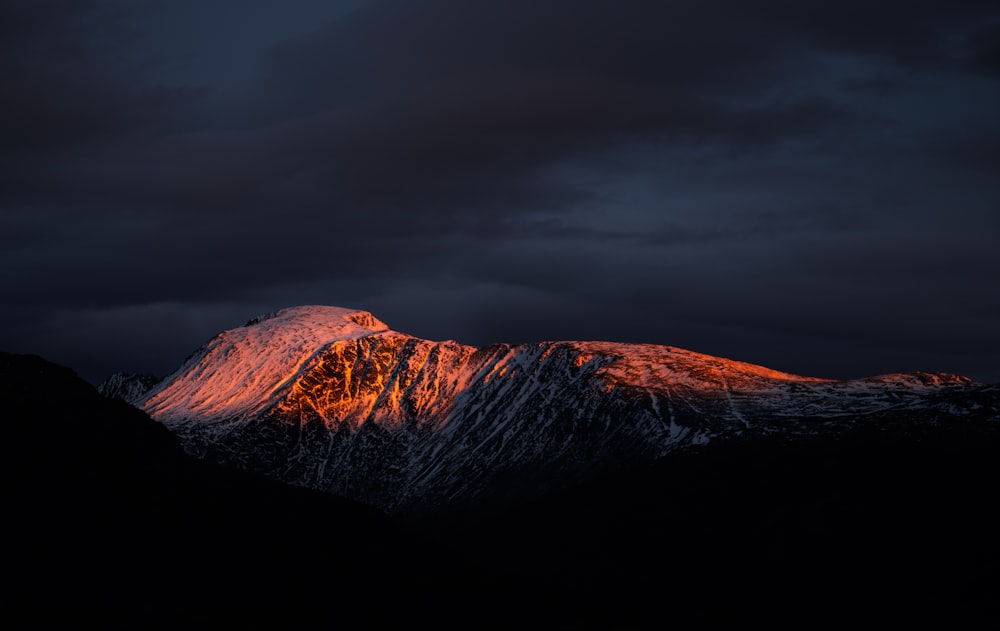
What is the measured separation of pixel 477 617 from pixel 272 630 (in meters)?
32.8

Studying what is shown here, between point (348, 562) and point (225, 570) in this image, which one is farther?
point (348, 562)

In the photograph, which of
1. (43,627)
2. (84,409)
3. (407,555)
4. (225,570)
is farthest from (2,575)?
(407,555)

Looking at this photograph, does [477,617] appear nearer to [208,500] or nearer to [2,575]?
[208,500]

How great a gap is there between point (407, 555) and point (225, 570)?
101 feet

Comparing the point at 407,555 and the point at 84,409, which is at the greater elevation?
the point at 84,409

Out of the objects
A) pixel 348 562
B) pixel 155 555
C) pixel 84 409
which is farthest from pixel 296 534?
pixel 84 409

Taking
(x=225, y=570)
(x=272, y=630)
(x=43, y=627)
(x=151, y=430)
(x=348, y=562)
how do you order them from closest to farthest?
(x=43, y=627), (x=272, y=630), (x=225, y=570), (x=348, y=562), (x=151, y=430)

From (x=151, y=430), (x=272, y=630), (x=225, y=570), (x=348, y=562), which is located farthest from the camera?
(x=151, y=430)

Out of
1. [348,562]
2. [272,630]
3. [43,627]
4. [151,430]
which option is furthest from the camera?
[151,430]

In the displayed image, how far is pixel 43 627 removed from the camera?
144 metres

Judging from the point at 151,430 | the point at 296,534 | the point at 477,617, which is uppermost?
the point at 151,430

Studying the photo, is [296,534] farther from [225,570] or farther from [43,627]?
[43,627]

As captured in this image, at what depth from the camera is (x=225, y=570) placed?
563 ft

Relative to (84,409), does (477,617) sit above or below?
below
